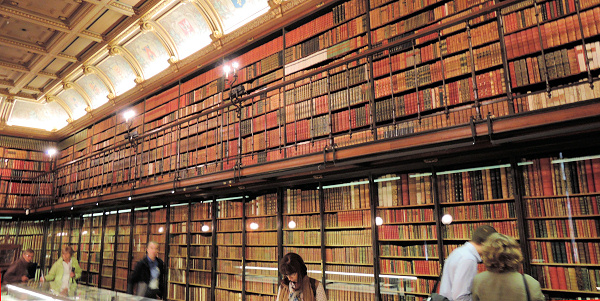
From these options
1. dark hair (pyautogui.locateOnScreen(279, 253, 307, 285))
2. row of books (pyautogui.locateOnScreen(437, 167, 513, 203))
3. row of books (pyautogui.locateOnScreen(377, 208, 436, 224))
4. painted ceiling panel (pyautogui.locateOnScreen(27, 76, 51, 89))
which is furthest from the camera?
painted ceiling panel (pyautogui.locateOnScreen(27, 76, 51, 89))

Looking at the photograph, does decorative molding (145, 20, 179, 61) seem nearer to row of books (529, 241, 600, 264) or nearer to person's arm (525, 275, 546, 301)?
row of books (529, 241, 600, 264)

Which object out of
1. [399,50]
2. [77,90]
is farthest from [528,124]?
[77,90]

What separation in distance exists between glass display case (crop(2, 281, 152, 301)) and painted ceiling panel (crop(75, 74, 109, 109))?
6.83 m

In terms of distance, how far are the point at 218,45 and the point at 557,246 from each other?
542 centimetres

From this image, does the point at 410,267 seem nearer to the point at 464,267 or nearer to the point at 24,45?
the point at 464,267

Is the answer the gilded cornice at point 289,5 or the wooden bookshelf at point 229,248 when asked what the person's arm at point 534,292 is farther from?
the gilded cornice at point 289,5

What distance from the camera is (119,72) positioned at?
8844mm

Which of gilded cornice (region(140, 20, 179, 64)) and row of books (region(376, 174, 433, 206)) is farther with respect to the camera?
gilded cornice (region(140, 20, 179, 64))

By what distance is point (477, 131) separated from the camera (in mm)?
2812

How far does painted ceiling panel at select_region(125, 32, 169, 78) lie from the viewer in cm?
768

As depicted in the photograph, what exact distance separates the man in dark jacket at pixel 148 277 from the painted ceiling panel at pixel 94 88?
656 centimetres

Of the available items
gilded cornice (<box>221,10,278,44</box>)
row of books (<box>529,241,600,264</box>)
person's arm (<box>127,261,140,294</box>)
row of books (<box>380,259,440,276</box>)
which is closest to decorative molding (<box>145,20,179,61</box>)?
gilded cornice (<box>221,10,278,44</box>)

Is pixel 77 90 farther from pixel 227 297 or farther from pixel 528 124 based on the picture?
pixel 528 124

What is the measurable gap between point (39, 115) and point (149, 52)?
548 centimetres
